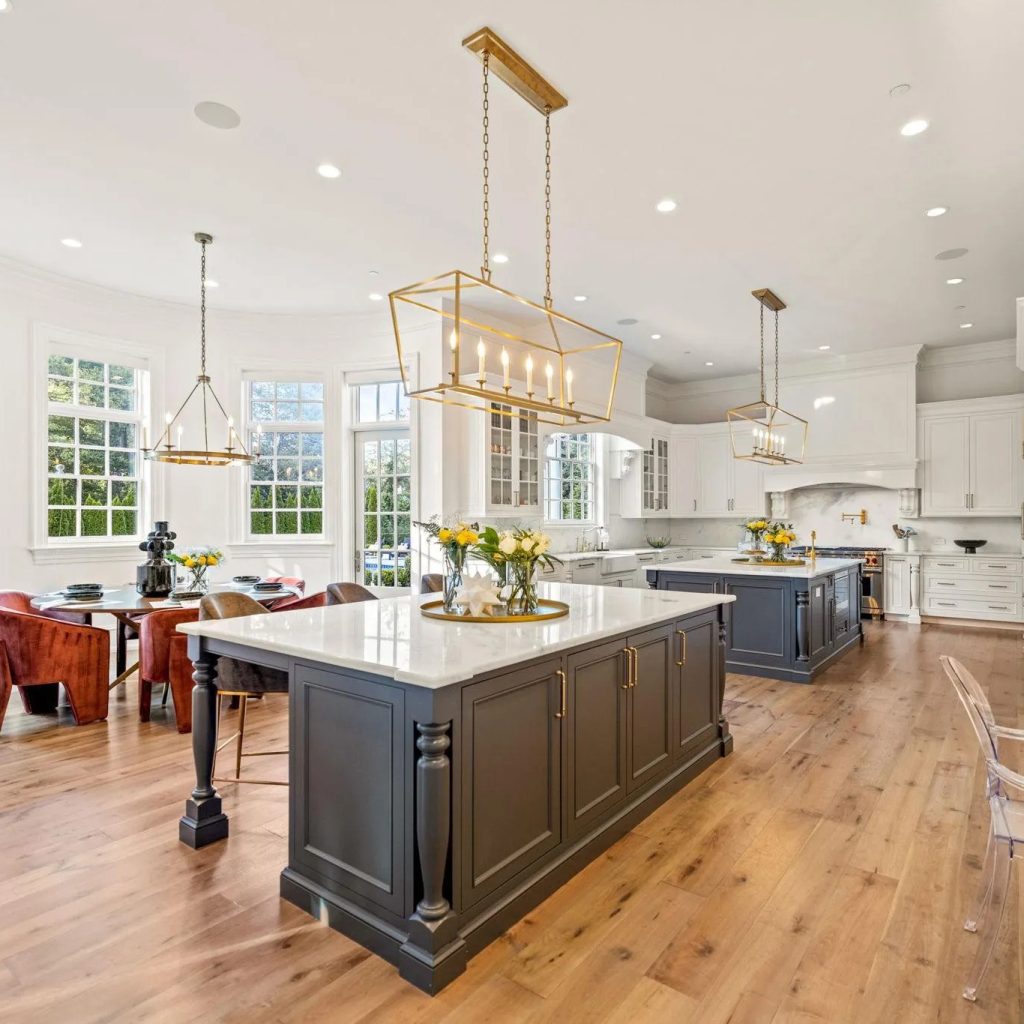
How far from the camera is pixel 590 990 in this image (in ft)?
5.99

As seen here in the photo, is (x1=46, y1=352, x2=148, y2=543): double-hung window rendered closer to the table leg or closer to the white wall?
the white wall

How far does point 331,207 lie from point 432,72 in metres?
1.56

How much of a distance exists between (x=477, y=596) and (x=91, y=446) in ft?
16.3

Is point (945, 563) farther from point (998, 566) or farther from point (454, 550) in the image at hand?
point (454, 550)

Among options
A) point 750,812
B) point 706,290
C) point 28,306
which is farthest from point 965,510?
point 28,306

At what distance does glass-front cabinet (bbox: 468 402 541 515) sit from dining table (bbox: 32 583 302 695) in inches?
79.0

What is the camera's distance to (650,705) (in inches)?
115

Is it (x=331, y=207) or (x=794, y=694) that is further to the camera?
(x=794, y=694)

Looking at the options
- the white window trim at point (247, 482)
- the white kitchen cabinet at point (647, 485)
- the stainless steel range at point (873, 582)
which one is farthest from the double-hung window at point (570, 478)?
the stainless steel range at point (873, 582)

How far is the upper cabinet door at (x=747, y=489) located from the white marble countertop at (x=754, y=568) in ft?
9.97

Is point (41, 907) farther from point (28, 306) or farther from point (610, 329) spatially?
point (610, 329)

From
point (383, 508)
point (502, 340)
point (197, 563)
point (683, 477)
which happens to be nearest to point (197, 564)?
point (197, 563)

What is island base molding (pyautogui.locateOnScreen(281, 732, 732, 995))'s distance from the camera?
1.85 m

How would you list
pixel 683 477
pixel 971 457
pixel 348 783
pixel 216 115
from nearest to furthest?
pixel 348 783
pixel 216 115
pixel 971 457
pixel 683 477
